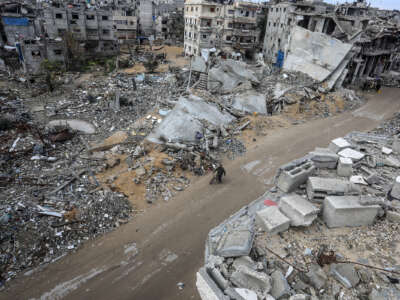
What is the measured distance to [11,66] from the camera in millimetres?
29359

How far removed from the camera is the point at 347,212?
631 cm

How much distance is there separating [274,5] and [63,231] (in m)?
39.0

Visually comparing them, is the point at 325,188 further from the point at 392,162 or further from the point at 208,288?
the point at 208,288

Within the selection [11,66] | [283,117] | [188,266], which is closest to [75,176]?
[188,266]

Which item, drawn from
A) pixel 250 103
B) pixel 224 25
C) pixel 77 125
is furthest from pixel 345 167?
pixel 224 25

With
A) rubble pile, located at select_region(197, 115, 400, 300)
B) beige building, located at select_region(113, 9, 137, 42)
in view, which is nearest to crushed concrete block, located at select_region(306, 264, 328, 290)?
rubble pile, located at select_region(197, 115, 400, 300)

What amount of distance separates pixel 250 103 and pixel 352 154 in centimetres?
1231

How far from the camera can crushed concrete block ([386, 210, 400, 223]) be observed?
21.5ft

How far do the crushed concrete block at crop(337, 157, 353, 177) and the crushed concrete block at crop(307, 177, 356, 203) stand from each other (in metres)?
1.10

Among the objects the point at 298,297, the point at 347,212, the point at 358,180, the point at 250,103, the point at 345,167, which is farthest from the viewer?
the point at 250,103

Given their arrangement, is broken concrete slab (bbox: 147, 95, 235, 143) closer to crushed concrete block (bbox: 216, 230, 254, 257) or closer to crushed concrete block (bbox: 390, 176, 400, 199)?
crushed concrete block (bbox: 216, 230, 254, 257)

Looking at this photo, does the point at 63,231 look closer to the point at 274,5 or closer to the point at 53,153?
the point at 53,153

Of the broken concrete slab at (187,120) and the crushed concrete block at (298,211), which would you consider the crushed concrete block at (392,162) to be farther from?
the broken concrete slab at (187,120)

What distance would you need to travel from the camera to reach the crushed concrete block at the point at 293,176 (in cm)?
740
